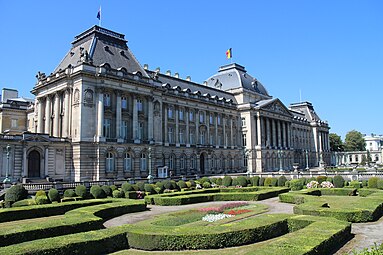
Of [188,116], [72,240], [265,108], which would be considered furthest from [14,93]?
[72,240]

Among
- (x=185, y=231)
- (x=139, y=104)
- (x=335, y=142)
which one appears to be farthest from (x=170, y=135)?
(x=335, y=142)

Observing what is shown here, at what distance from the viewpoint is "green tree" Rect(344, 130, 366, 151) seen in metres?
144

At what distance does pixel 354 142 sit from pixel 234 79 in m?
88.2

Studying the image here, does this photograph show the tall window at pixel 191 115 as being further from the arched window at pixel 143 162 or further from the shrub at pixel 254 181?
the shrub at pixel 254 181

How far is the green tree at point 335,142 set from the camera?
136375mm

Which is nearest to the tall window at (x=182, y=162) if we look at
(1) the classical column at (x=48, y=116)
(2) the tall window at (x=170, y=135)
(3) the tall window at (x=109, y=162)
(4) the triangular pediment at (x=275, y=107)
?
(2) the tall window at (x=170, y=135)

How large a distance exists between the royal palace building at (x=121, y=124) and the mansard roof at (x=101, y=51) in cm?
17

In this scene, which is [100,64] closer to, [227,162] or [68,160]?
[68,160]

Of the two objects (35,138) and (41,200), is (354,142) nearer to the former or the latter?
(35,138)

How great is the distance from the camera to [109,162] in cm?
4544

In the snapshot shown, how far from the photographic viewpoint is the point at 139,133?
1989 inches

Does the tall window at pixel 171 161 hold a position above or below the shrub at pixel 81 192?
above

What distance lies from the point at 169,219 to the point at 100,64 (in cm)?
3214

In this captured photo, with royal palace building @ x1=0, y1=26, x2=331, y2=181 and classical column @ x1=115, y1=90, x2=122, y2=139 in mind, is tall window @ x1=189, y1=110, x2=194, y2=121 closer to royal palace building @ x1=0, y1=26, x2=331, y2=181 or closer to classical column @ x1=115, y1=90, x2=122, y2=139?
royal palace building @ x1=0, y1=26, x2=331, y2=181
